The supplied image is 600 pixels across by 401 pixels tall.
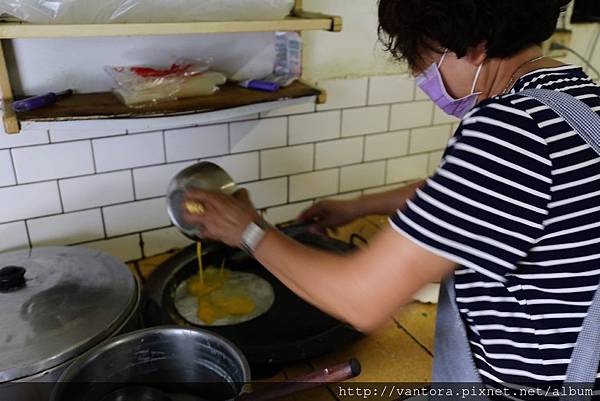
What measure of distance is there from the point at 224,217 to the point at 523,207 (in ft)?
1.23

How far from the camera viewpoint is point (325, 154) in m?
1.32

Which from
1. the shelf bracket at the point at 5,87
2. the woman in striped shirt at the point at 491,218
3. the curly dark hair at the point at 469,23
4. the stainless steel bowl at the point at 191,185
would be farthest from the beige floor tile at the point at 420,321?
the shelf bracket at the point at 5,87

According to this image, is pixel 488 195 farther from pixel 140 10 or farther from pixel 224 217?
pixel 140 10

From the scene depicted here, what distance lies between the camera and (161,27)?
2.73 ft

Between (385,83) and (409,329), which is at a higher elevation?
(385,83)

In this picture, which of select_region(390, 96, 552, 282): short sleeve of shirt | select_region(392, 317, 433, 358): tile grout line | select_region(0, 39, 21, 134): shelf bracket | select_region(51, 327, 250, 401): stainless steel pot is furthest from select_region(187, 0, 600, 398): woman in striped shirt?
select_region(0, 39, 21, 134): shelf bracket

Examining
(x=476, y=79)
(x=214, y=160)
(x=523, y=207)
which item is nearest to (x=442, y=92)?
(x=476, y=79)

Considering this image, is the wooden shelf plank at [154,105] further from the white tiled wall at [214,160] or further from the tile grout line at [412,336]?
the tile grout line at [412,336]

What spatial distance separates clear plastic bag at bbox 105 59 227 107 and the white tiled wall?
13 cm

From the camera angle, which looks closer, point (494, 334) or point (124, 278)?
point (494, 334)

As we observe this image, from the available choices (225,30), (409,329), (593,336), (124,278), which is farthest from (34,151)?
(593,336)

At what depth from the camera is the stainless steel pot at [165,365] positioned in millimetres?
733

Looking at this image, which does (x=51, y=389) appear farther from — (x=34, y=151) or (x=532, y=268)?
(x=532, y=268)

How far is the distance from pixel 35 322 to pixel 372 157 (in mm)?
900
